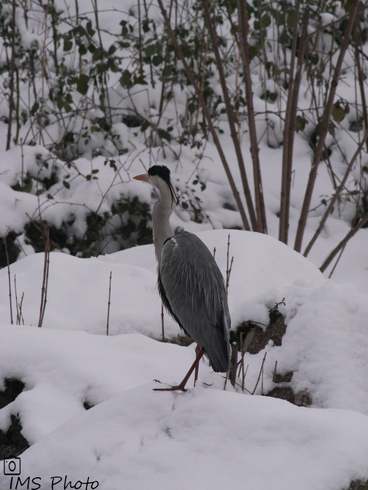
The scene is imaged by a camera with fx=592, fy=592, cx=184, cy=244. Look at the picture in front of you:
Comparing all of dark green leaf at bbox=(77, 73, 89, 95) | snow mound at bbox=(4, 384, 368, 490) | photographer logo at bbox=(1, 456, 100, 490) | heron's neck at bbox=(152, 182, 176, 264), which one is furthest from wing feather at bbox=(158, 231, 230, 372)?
dark green leaf at bbox=(77, 73, 89, 95)

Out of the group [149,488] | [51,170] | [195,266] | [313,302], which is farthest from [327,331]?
[51,170]

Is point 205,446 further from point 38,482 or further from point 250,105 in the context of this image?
point 250,105

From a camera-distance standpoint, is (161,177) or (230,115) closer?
(161,177)

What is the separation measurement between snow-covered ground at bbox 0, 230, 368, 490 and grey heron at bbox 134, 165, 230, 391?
0.58 feet

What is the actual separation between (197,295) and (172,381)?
45 cm

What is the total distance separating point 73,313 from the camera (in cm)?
344

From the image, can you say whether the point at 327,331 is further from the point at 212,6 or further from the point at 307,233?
the point at 212,6

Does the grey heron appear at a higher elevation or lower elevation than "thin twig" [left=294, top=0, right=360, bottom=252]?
lower

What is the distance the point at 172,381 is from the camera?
2.59 metres

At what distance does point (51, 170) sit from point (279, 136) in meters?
2.92

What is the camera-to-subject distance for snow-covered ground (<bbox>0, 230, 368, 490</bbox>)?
4.87 ft

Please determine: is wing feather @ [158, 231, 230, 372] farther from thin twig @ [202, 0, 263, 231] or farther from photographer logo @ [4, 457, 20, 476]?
Answer: thin twig @ [202, 0, 263, 231]

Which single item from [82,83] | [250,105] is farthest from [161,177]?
[82,83]

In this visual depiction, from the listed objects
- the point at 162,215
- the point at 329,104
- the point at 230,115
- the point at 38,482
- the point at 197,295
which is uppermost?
the point at 329,104
